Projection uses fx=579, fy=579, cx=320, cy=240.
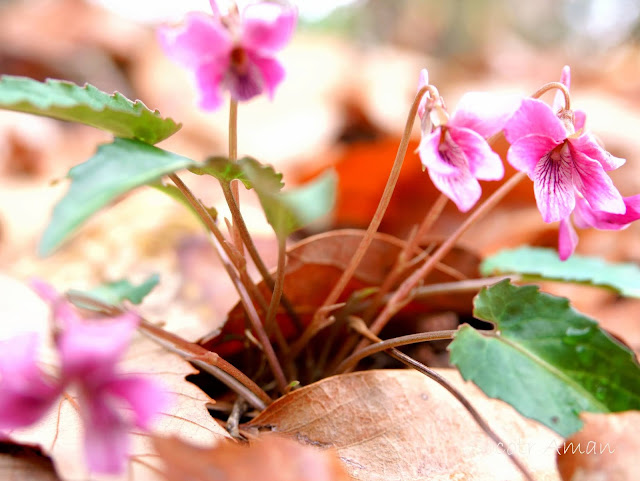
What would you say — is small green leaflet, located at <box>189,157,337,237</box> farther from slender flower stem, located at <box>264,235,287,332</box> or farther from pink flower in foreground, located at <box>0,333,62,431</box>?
pink flower in foreground, located at <box>0,333,62,431</box>

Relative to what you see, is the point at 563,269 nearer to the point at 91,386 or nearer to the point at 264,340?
the point at 264,340

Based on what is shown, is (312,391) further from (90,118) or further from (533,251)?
(533,251)

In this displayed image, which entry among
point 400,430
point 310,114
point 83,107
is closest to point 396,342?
point 400,430

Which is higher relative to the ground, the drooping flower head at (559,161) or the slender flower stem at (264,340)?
the drooping flower head at (559,161)

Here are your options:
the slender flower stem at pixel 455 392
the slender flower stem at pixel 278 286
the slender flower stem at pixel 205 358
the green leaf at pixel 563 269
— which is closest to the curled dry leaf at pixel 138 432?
the slender flower stem at pixel 205 358

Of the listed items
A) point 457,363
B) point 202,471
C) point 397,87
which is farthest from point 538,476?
point 397,87

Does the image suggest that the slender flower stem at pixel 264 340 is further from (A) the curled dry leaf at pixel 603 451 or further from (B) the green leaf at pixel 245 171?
(A) the curled dry leaf at pixel 603 451

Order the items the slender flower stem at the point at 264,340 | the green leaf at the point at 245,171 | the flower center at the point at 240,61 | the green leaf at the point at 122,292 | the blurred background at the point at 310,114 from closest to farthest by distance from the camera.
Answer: the green leaf at the point at 245,171
the flower center at the point at 240,61
the slender flower stem at the point at 264,340
the green leaf at the point at 122,292
the blurred background at the point at 310,114

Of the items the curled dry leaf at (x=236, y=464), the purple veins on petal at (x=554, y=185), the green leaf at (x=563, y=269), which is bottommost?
the curled dry leaf at (x=236, y=464)

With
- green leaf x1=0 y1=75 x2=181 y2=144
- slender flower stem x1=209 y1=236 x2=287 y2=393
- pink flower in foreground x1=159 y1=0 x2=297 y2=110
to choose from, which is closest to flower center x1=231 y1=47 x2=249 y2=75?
pink flower in foreground x1=159 y1=0 x2=297 y2=110
